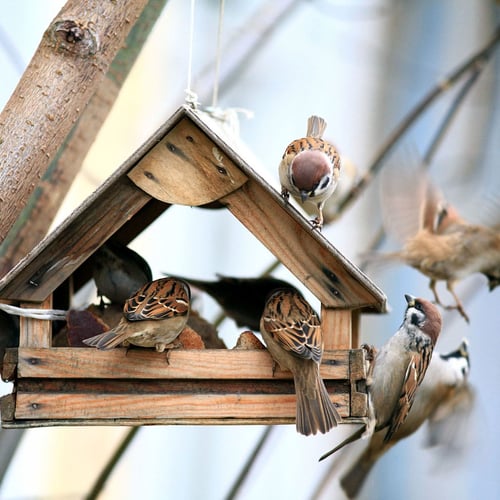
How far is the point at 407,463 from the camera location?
570 centimetres

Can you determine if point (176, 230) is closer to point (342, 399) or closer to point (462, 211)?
point (462, 211)

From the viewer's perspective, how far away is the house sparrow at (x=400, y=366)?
2.91m

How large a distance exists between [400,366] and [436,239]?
1.25 meters

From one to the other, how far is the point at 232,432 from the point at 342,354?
3.58 m

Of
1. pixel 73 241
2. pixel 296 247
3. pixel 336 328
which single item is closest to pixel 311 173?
pixel 296 247

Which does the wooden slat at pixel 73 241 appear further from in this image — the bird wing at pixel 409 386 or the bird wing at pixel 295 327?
the bird wing at pixel 409 386

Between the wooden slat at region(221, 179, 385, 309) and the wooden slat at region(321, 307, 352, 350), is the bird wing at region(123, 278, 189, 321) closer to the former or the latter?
the wooden slat at region(221, 179, 385, 309)

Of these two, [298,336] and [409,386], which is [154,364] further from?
[409,386]

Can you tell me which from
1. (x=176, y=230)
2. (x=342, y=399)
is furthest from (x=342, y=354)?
(x=176, y=230)

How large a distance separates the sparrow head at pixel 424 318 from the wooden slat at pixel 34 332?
123 cm

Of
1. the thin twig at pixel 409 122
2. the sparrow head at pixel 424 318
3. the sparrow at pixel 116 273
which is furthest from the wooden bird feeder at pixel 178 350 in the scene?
the thin twig at pixel 409 122

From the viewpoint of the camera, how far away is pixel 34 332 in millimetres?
2287

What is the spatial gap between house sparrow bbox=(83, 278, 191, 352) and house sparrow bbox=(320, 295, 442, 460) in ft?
2.74

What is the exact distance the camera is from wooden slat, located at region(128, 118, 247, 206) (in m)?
2.30
